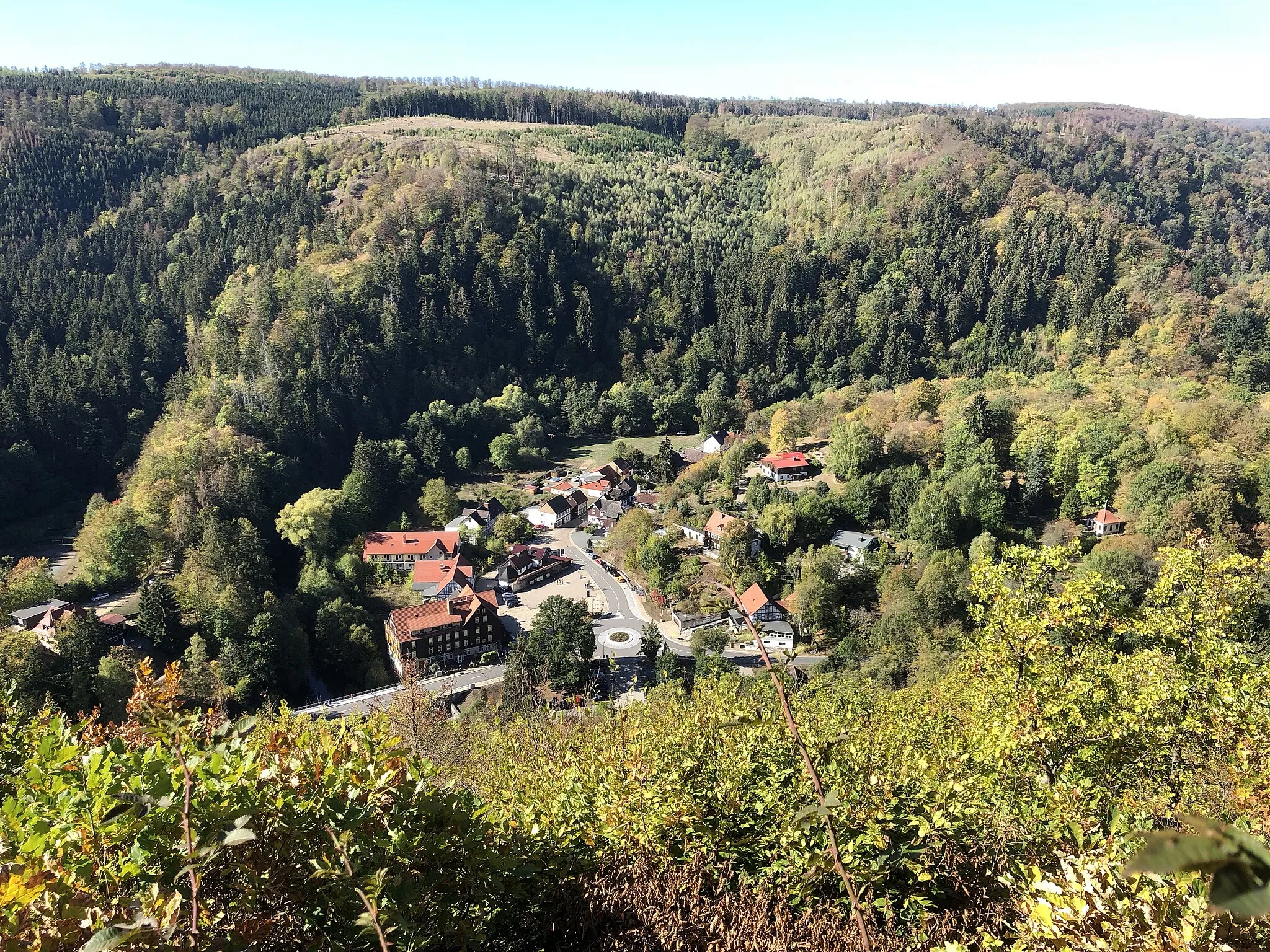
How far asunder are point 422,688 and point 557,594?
8027mm

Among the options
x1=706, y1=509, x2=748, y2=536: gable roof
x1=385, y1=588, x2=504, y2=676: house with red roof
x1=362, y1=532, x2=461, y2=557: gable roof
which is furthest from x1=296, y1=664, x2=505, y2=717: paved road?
x1=706, y1=509, x2=748, y2=536: gable roof

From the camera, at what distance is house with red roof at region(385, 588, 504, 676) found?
27906mm

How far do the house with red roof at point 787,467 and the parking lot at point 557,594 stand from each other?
11.0 meters

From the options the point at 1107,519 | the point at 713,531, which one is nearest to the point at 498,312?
the point at 713,531

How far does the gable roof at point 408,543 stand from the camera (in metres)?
35.2

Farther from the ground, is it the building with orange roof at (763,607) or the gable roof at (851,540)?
the gable roof at (851,540)

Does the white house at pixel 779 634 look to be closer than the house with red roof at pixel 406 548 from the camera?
Yes

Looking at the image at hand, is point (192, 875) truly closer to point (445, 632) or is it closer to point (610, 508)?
point (445, 632)

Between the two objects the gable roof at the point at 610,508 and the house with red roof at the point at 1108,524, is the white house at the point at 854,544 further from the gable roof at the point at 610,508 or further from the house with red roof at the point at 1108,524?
the gable roof at the point at 610,508

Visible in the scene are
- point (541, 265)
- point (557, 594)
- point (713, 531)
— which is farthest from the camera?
point (541, 265)

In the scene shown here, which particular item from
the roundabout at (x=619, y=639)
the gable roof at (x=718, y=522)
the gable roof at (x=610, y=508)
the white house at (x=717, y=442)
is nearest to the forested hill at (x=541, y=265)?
the white house at (x=717, y=442)

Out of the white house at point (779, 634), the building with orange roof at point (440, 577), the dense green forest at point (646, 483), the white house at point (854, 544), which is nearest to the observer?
the dense green forest at point (646, 483)

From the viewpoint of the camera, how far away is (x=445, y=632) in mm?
28250

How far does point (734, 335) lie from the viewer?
59938mm
